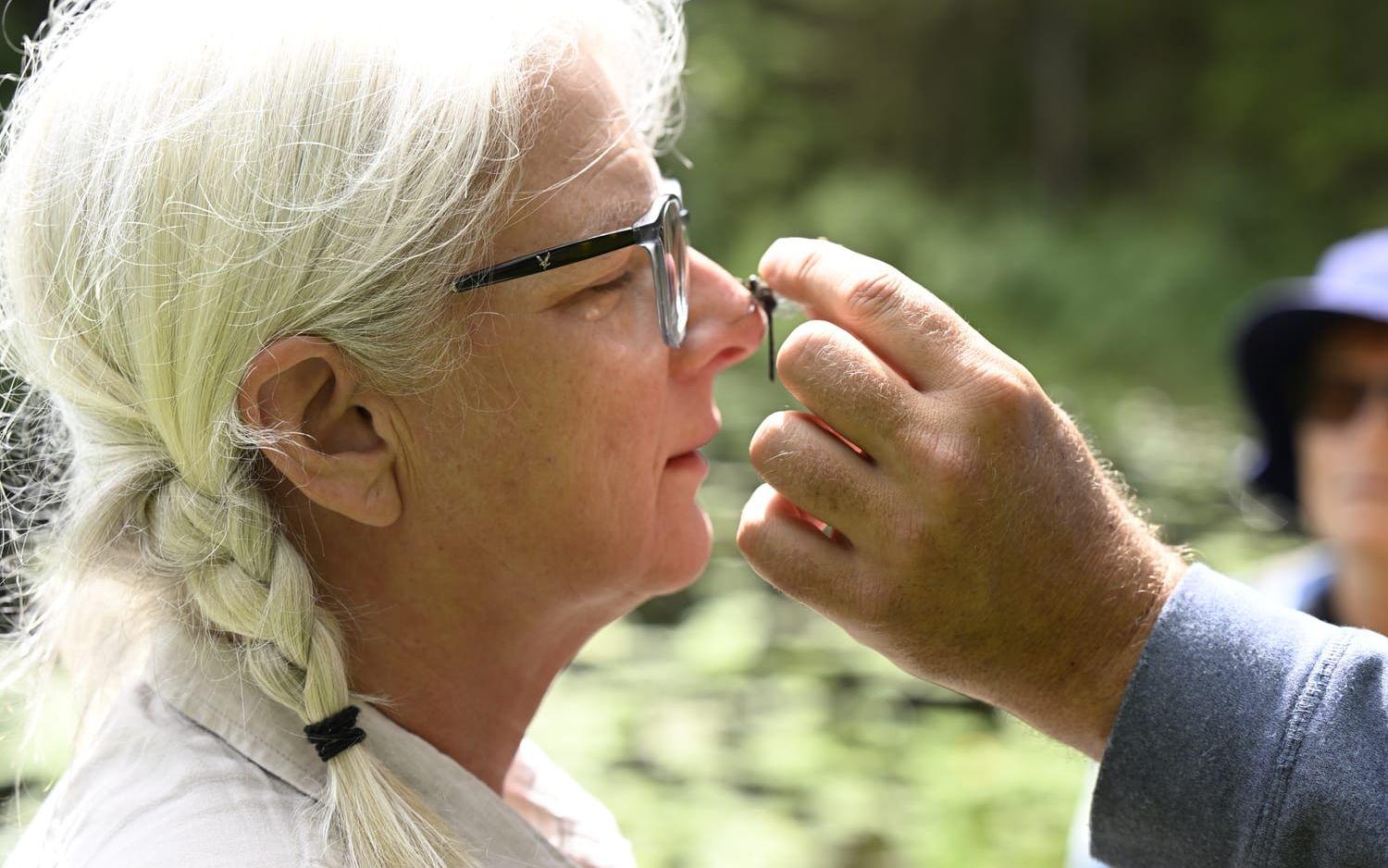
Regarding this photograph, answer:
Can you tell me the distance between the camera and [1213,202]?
1752 centimetres

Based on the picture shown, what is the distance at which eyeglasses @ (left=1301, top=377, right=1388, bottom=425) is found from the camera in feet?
10.8

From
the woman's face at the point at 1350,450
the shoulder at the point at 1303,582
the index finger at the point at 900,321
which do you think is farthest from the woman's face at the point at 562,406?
the shoulder at the point at 1303,582

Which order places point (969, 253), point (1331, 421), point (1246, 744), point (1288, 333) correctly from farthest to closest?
1. point (969, 253)
2. point (1288, 333)
3. point (1331, 421)
4. point (1246, 744)

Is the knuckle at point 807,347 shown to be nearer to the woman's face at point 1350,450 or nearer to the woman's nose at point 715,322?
the woman's nose at point 715,322

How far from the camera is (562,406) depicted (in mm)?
1559

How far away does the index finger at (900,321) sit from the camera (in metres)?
1.37

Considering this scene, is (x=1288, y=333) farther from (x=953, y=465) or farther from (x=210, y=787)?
(x=210, y=787)

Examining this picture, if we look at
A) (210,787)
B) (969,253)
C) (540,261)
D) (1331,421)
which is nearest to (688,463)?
(540,261)

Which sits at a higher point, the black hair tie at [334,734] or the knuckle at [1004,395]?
the knuckle at [1004,395]

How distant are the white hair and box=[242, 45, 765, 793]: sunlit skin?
54 millimetres

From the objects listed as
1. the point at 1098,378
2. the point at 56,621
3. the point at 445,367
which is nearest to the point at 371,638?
the point at 445,367

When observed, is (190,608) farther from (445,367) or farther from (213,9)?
(213,9)

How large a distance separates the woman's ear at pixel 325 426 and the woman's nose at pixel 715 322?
41 cm

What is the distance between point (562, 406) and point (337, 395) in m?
0.28
